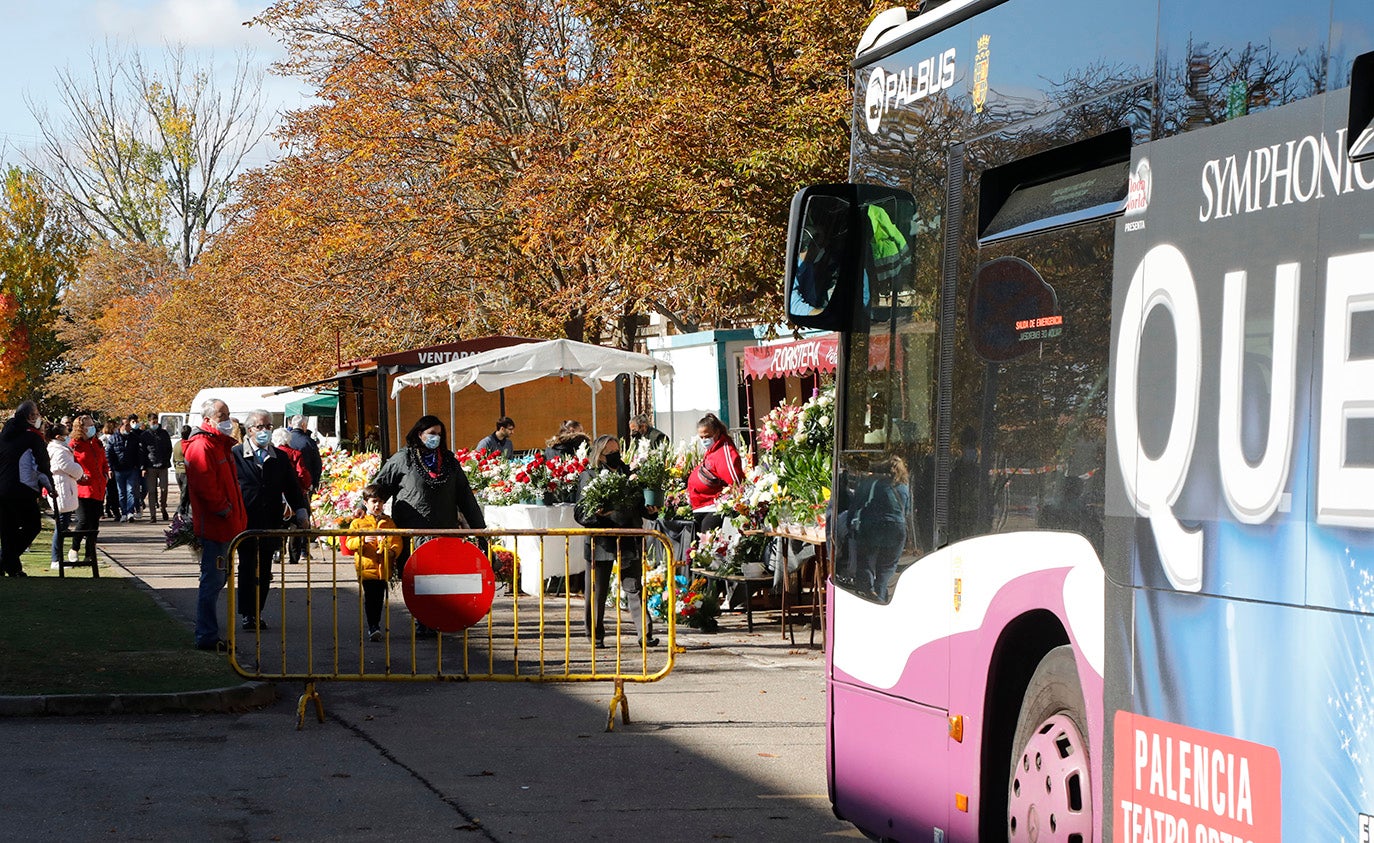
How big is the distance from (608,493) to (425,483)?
1.54 m

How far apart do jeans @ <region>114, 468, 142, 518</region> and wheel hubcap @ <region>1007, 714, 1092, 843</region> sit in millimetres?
30969

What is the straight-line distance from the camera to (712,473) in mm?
15695

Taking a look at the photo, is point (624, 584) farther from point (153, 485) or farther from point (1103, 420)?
point (153, 485)

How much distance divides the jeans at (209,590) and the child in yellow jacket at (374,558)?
1.07 m

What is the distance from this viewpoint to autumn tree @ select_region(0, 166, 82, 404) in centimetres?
7525

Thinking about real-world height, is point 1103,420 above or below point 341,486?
above

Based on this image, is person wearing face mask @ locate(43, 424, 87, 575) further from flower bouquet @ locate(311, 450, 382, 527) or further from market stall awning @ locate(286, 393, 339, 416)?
market stall awning @ locate(286, 393, 339, 416)

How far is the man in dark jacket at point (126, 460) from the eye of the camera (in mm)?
32688

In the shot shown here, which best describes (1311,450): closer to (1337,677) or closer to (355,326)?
(1337,677)

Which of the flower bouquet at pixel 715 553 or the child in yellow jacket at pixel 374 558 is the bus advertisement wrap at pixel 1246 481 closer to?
the child in yellow jacket at pixel 374 558

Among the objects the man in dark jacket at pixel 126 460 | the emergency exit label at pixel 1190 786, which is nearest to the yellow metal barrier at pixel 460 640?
the emergency exit label at pixel 1190 786

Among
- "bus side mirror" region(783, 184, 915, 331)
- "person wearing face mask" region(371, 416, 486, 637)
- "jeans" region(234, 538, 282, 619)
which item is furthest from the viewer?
"jeans" region(234, 538, 282, 619)

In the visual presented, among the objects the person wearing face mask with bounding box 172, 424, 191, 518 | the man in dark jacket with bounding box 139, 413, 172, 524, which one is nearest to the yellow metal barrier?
the person wearing face mask with bounding box 172, 424, 191, 518

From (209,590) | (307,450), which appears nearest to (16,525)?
(307,450)
